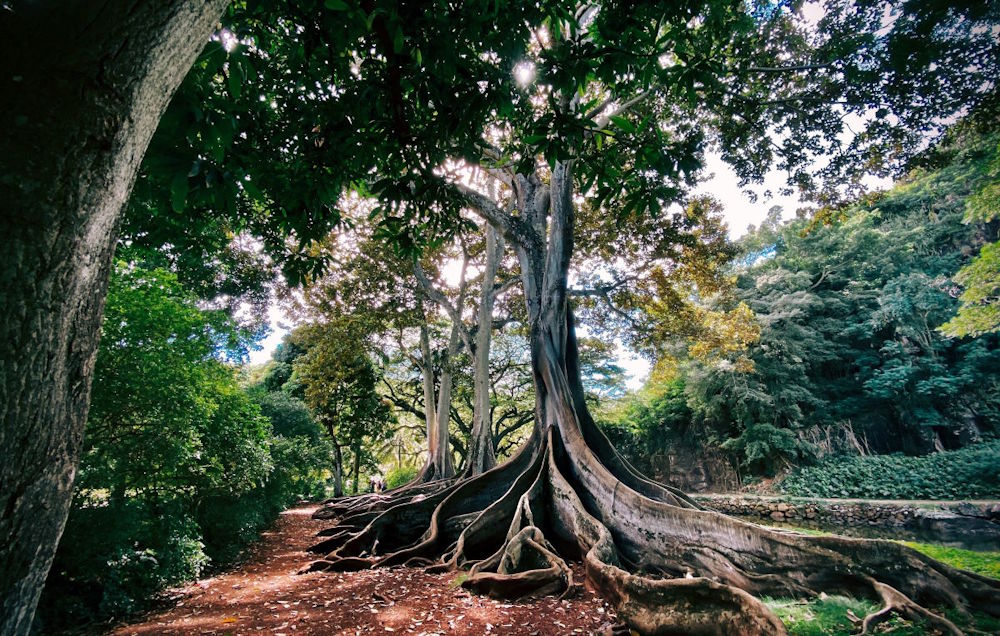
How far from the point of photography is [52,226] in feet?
2.88

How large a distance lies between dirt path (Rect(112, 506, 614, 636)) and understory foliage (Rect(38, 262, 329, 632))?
0.56 meters

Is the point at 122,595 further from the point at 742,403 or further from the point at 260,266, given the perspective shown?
the point at 742,403

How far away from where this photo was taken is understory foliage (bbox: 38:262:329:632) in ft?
14.1

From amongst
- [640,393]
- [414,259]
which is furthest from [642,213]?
[640,393]

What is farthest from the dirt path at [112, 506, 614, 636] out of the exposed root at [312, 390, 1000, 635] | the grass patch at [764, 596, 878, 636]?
the grass patch at [764, 596, 878, 636]

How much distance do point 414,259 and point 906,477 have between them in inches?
770

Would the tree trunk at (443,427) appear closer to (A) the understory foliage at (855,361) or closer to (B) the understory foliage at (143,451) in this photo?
(B) the understory foliage at (143,451)

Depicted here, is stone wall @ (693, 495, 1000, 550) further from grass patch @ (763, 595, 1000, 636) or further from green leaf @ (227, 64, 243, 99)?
green leaf @ (227, 64, 243, 99)

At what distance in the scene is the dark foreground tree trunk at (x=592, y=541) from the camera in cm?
301

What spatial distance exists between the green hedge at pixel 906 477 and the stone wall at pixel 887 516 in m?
1.91

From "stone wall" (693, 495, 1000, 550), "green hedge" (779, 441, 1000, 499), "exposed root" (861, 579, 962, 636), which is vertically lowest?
"stone wall" (693, 495, 1000, 550)

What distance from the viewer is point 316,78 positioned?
10.6 ft

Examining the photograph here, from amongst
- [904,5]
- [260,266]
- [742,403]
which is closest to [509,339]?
[742,403]

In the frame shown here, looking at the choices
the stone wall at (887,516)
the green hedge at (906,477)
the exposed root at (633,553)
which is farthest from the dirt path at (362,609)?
the green hedge at (906,477)
